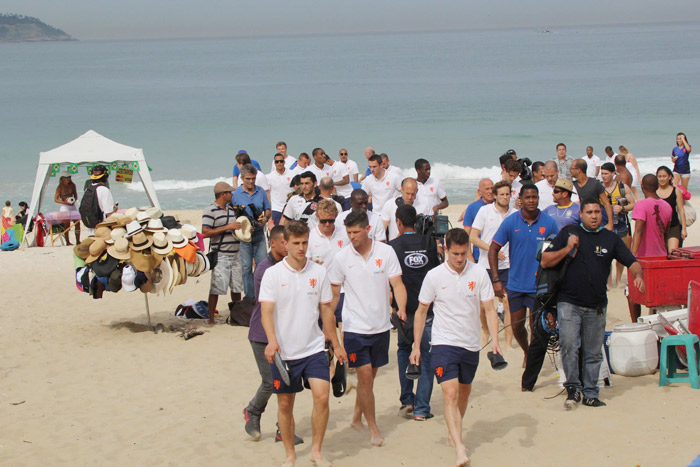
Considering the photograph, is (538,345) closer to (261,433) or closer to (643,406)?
(643,406)

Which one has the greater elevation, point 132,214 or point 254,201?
point 254,201

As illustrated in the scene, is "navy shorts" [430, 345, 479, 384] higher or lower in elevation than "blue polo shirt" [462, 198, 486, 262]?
lower

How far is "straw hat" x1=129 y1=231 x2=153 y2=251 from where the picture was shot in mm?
9312

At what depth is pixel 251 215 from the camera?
33.6 feet

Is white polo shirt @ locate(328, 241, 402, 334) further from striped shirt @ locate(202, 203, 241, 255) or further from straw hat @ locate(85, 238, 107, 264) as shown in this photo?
straw hat @ locate(85, 238, 107, 264)

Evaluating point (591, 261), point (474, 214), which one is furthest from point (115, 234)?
point (591, 261)

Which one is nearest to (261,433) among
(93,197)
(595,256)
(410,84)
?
(595,256)

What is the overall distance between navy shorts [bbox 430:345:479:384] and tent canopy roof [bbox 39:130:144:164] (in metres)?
12.3

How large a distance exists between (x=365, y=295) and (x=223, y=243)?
163 inches

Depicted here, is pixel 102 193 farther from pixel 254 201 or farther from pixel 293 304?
pixel 293 304

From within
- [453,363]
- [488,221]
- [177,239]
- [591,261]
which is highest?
[488,221]

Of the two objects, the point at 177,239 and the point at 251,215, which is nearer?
the point at 177,239

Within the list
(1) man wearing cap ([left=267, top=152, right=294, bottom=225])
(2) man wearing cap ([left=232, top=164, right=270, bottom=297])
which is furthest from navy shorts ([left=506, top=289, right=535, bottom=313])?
(1) man wearing cap ([left=267, top=152, right=294, bottom=225])

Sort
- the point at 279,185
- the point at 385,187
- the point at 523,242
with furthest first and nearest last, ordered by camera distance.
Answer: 1. the point at 279,185
2. the point at 385,187
3. the point at 523,242
